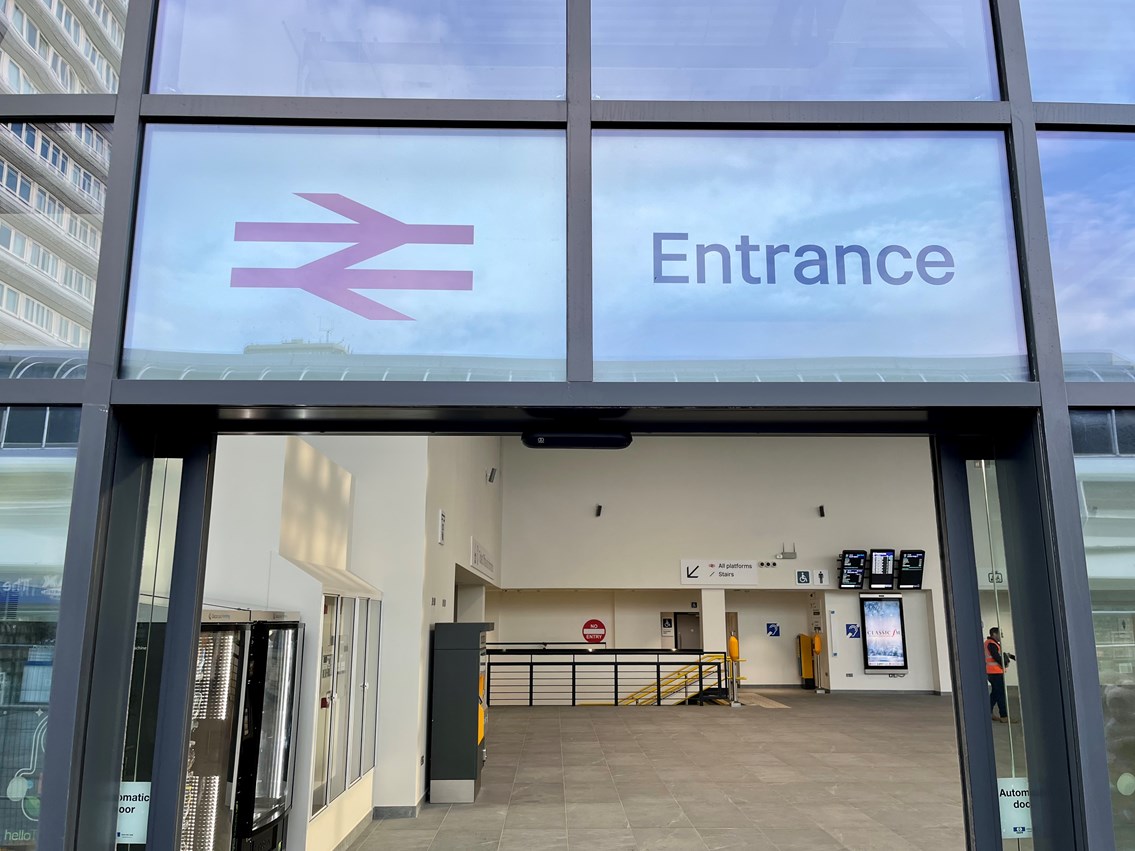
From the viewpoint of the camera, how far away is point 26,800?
2135mm

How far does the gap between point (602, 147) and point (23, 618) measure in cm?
199

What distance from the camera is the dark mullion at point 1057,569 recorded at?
85.5 inches

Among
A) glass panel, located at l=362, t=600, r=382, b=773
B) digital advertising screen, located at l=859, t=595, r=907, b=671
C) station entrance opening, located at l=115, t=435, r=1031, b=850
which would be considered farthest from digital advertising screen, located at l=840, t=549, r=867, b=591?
glass panel, located at l=362, t=600, r=382, b=773

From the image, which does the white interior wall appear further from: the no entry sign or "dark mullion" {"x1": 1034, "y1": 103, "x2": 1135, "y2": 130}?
"dark mullion" {"x1": 1034, "y1": 103, "x2": 1135, "y2": 130}

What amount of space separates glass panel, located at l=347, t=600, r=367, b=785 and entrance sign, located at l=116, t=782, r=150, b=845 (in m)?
3.70

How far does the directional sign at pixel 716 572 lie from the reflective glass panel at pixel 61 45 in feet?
51.8

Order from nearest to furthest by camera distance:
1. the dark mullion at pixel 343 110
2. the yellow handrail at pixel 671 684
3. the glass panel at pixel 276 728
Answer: the dark mullion at pixel 343 110
the glass panel at pixel 276 728
the yellow handrail at pixel 671 684

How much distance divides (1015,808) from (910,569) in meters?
16.4

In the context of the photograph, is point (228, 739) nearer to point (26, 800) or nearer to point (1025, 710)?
point (26, 800)

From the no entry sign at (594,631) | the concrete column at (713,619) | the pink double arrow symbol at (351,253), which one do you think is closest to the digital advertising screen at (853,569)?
the concrete column at (713,619)

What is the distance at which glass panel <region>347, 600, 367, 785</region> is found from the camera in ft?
19.9

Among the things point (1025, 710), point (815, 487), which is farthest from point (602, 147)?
point (815, 487)

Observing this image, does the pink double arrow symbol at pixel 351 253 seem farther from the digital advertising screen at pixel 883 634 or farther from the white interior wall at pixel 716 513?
the digital advertising screen at pixel 883 634

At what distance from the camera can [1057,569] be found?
7.41ft
